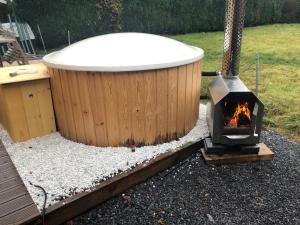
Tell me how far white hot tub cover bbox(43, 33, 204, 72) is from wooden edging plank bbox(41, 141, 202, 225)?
1011 mm

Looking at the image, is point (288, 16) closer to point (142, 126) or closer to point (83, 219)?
point (142, 126)

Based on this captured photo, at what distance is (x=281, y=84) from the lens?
5.97 metres

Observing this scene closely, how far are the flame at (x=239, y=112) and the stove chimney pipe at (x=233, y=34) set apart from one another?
634 mm

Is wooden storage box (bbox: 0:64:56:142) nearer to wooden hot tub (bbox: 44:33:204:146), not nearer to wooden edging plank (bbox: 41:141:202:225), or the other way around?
wooden hot tub (bbox: 44:33:204:146)

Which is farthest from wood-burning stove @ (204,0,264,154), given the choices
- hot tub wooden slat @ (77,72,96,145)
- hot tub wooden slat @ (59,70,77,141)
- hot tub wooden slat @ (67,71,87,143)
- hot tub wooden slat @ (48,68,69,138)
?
hot tub wooden slat @ (48,68,69,138)

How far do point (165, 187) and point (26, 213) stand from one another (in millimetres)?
1312

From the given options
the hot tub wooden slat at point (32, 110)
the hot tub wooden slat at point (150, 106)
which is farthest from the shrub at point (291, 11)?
the hot tub wooden slat at point (32, 110)

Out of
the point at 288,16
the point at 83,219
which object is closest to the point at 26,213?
the point at 83,219

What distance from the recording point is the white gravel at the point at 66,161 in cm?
264

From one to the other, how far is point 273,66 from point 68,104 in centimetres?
603

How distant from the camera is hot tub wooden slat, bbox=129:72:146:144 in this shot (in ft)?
9.87

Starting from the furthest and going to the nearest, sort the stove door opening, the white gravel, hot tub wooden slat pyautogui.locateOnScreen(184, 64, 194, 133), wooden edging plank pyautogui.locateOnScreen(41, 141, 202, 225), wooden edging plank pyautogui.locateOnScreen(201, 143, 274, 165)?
hot tub wooden slat pyautogui.locateOnScreen(184, 64, 194, 133), wooden edging plank pyautogui.locateOnScreen(201, 143, 274, 165), the stove door opening, the white gravel, wooden edging plank pyautogui.locateOnScreen(41, 141, 202, 225)

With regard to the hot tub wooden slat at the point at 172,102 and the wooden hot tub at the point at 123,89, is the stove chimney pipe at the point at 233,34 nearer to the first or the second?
the wooden hot tub at the point at 123,89

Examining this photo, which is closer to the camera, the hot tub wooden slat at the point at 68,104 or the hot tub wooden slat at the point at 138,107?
the hot tub wooden slat at the point at 138,107
